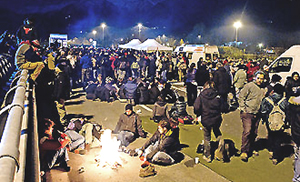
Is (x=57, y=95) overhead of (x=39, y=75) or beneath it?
beneath

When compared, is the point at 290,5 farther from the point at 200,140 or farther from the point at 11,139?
the point at 11,139

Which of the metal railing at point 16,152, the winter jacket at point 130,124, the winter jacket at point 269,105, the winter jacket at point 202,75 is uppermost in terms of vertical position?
the winter jacket at point 202,75

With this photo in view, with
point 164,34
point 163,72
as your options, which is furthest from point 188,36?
point 163,72

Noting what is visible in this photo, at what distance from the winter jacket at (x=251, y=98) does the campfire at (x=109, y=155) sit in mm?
3132

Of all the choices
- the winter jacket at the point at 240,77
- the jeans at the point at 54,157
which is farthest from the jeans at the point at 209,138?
the winter jacket at the point at 240,77

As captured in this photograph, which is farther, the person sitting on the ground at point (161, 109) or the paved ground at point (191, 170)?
the person sitting on the ground at point (161, 109)

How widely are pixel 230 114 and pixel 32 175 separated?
9.68 metres

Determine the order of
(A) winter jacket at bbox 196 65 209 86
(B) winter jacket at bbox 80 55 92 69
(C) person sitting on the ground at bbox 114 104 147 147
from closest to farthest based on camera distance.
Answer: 1. (C) person sitting on the ground at bbox 114 104 147 147
2. (A) winter jacket at bbox 196 65 209 86
3. (B) winter jacket at bbox 80 55 92 69

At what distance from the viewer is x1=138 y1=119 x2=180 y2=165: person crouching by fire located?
20.4 ft

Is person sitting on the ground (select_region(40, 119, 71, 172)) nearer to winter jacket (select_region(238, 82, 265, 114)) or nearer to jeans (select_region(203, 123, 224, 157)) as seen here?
jeans (select_region(203, 123, 224, 157))

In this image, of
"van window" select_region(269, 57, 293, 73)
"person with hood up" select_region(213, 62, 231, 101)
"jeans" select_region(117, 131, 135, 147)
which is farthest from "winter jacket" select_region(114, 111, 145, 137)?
"van window" select_region(269, 57, 293, 73)

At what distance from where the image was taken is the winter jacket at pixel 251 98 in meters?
6.29

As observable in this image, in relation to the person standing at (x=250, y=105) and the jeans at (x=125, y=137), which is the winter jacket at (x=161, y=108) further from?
the person standing at (x=250, y=105)

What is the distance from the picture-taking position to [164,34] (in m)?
95.6
